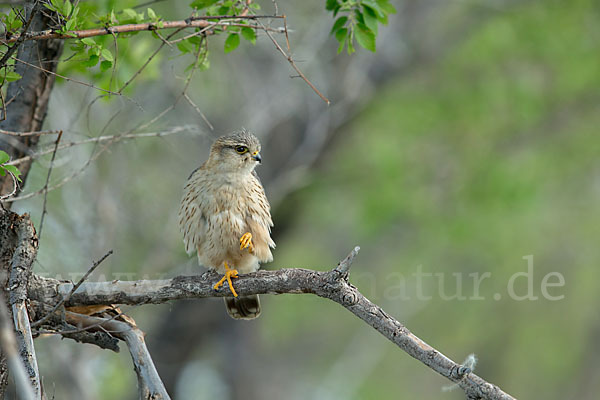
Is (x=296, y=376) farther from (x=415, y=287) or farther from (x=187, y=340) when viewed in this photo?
(x=187, y=340)

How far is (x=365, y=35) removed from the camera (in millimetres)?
3980

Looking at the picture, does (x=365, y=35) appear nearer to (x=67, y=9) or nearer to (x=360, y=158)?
(x=67, y=9)

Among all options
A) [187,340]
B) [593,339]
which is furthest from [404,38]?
[593,339]

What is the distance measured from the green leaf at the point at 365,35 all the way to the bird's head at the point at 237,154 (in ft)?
4.57

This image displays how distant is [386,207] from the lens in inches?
431

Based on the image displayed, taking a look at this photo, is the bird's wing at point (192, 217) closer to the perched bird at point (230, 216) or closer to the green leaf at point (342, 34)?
the perched bird at point (230, 216)

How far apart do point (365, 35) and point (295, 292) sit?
158 cm

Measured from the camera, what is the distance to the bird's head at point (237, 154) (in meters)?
4.98

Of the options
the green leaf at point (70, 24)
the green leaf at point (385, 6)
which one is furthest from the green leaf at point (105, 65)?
the green leaf at point (385, 6)

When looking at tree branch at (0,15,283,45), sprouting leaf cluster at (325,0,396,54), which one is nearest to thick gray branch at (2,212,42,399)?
tree branch at (0,15,283,45)

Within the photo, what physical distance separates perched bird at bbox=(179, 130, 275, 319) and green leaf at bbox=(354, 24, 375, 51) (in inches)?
54.9

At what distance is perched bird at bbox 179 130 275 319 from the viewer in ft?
15.4

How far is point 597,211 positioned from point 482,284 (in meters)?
3.51

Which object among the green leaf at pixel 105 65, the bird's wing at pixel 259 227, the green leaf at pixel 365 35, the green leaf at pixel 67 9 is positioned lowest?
the bird's wing at pixel 259 227
